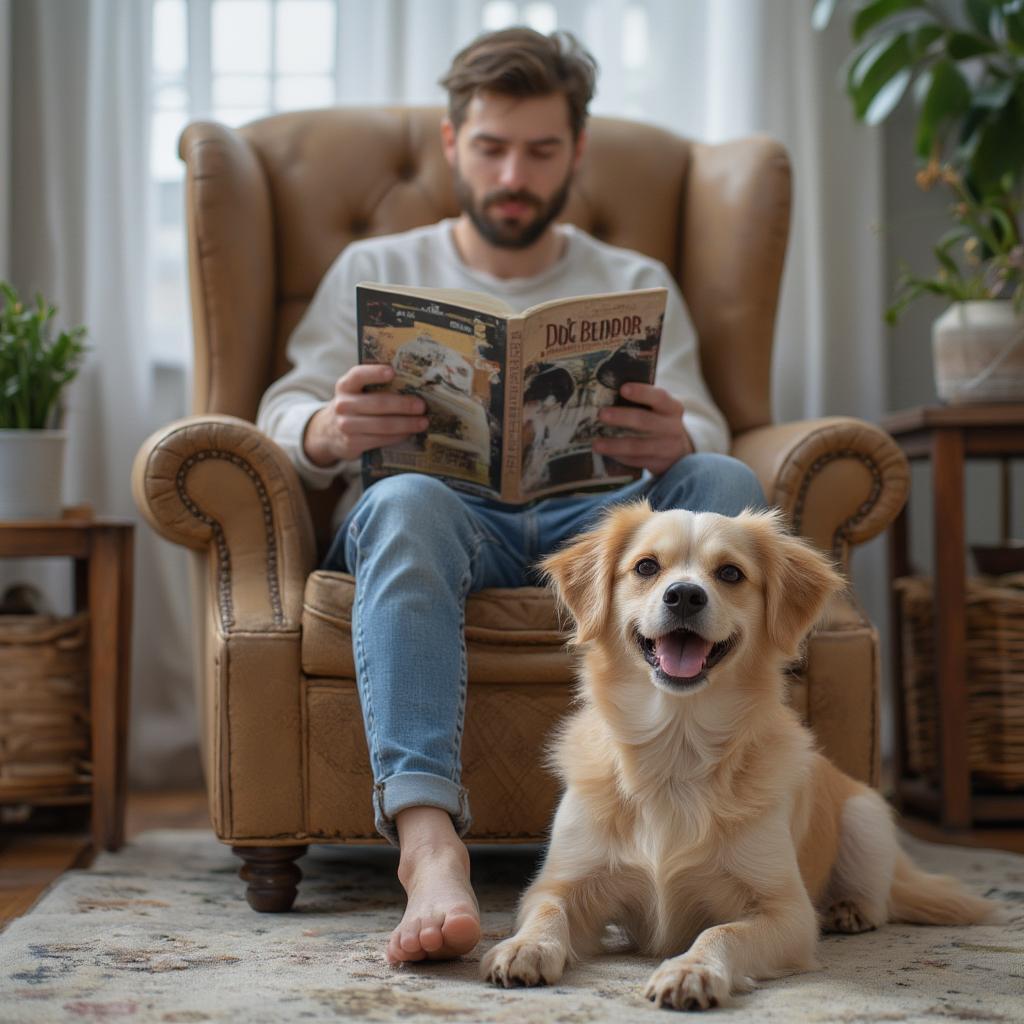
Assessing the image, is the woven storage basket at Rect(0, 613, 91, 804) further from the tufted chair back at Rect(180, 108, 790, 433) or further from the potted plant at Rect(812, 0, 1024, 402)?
the potted plant at Rect(812, 0, 1024, 402)

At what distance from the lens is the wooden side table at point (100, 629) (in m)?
2.22

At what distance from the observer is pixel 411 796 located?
1.52 metres

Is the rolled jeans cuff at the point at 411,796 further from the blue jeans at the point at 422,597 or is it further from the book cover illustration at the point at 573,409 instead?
the book cover illustration at the point at 573,409

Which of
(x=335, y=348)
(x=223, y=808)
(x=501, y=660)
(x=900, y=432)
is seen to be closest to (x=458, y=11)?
(x=335, y=348)

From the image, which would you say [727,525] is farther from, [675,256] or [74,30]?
[74,30]

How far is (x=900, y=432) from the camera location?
8.63ft

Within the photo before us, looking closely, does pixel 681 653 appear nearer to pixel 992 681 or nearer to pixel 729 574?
pixel 729 574

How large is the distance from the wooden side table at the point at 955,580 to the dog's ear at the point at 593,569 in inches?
41.7

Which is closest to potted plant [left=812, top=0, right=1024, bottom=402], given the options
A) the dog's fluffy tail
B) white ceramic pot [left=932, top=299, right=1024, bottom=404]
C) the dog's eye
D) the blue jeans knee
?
white ceramic pot [left=932, top=299, right=1024, bottom=404]

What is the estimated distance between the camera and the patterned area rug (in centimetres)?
125

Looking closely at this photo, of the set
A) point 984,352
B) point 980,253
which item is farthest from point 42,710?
point 980,253

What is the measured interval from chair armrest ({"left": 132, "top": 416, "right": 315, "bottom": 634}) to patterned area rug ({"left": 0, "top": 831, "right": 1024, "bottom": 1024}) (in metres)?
0.44

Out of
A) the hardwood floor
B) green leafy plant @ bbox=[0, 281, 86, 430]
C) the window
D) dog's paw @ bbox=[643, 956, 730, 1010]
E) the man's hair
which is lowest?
the hardwood floor

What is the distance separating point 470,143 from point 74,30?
3.75 ft
